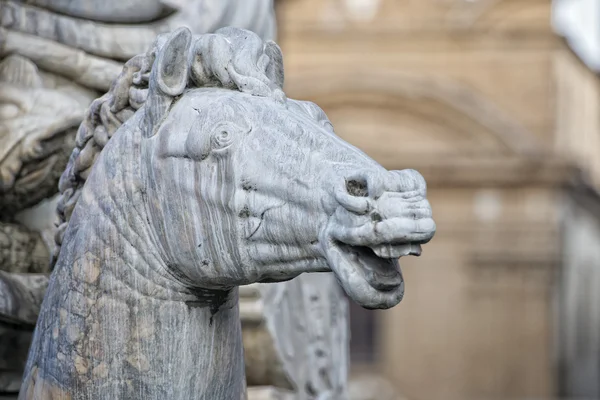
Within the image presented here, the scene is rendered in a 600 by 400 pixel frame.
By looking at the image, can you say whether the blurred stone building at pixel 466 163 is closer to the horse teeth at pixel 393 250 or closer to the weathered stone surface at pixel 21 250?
the weathered stone surface at pixel 21 250

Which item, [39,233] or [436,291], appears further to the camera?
[436,291]

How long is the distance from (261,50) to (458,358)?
56.8 ft

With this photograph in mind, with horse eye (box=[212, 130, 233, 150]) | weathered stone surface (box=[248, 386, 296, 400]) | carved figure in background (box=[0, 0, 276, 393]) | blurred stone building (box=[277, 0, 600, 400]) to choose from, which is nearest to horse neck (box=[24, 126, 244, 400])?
horse eye (box=[212, 130, 233, 150])

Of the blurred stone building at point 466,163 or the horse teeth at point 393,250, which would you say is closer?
the horse teeth at point 393,250

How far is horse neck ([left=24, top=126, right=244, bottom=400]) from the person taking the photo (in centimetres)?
198

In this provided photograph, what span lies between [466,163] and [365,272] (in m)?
17.3

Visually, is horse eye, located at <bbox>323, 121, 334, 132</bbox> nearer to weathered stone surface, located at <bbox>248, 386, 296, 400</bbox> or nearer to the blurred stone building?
weathered stone surface, located at <bbox>248, 386, 296, 400</bbox>

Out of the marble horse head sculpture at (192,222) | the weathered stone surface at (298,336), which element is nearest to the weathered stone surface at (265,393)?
the weathered stone surface at (298,336)

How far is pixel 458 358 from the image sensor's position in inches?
749

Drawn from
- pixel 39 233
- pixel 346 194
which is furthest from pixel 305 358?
pixel 346 194

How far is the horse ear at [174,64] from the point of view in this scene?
75.9 inches

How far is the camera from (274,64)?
6.69ft

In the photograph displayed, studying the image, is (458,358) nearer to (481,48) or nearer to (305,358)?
(481,48)

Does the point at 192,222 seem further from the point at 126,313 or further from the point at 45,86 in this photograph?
the point at 45,86
